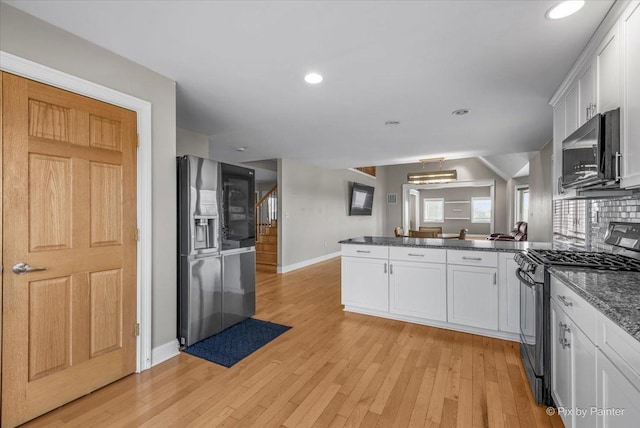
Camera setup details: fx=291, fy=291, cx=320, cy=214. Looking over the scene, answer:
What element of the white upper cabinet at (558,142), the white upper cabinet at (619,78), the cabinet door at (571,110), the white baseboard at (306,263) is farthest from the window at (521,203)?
the white upper cabinet at (619,78)

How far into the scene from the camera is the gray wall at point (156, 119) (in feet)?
6.26

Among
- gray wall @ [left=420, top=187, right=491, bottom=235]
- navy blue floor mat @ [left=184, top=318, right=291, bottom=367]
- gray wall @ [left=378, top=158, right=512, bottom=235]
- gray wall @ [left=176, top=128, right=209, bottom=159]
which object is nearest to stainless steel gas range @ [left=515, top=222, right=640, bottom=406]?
navy blue floor mat @ [left=184, top=318, right=291, bottom=367]

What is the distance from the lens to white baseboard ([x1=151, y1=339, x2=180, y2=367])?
2402mm

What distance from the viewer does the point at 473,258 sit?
116 inches

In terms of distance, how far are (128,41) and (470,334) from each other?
3.88 meters

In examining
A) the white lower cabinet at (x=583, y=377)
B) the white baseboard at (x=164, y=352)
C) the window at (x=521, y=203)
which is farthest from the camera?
the window at (x=521, y=203)

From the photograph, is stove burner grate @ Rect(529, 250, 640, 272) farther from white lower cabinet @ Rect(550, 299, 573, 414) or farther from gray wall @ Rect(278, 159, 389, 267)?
gray wall @ Rect(278, 159, 389, 267)

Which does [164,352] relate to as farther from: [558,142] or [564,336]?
[558,142]

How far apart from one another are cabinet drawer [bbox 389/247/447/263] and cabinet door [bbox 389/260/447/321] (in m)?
0.05

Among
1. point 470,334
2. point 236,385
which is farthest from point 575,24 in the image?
point 236,385

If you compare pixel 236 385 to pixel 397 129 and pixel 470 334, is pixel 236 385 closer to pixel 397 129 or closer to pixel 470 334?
pixel 470 334

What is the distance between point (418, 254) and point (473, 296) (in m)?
0.66

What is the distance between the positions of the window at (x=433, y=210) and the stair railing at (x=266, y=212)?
31.2 feet

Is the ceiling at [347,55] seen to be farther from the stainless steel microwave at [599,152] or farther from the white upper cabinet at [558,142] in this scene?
the stainless steel microwave at [599,152]
